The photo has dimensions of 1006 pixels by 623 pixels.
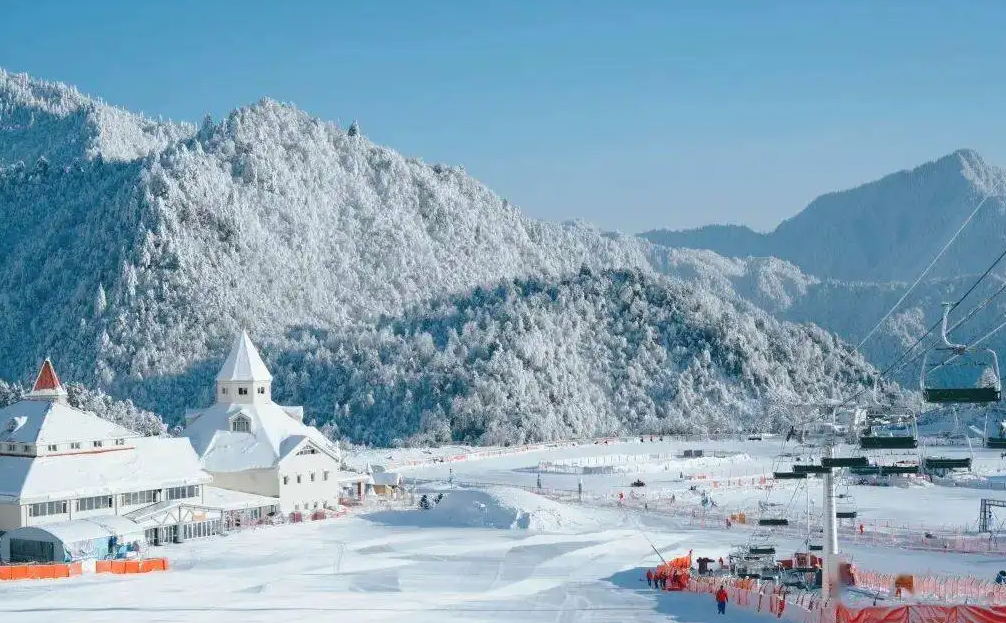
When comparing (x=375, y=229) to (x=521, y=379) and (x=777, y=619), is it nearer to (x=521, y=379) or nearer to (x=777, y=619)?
(x=521, y=379)

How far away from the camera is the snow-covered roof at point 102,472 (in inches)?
2056

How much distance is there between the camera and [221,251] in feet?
493

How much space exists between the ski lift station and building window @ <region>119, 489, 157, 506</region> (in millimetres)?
46

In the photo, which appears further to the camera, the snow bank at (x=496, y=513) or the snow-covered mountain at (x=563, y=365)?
the snow-covered mountain at (x=563, y=365)

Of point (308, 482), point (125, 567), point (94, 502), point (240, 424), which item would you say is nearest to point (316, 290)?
point (240, 424)

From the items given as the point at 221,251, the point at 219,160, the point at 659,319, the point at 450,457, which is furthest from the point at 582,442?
the point at 219,160

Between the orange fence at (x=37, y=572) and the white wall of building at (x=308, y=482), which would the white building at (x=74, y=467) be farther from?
the orange fence at (x=37, y=572)

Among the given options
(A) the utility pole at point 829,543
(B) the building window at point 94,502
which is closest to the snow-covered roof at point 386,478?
(B) the building window at point 94,502

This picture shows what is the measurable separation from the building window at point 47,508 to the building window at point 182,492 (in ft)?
17.9

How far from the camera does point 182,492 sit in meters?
57.7

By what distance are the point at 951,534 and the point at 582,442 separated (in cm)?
6094

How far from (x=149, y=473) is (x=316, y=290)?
96836 millimetres

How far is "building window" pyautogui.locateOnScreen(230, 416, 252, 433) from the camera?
65562 millimetres

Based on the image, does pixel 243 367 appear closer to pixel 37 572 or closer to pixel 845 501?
pixel 37 572
